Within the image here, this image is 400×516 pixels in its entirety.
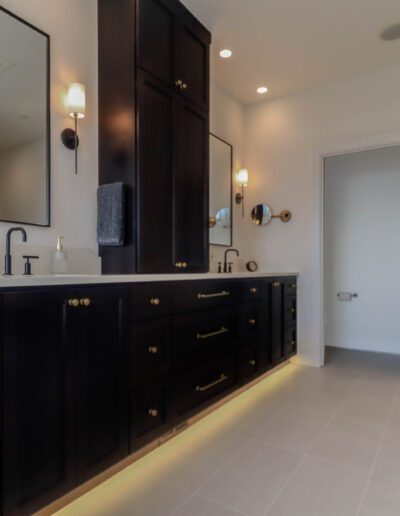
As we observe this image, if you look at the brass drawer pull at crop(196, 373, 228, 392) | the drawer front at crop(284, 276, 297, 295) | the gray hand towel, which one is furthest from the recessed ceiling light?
the brass drawer pull at crop(196, 373, 228, 392)

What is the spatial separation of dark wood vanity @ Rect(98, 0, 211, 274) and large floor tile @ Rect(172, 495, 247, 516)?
45.6 inches

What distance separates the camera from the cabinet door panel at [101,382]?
1.40 metres

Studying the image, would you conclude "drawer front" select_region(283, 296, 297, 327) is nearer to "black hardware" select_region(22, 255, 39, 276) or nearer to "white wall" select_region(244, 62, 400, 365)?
"white wall" select_region(244, 62, 400, 365)

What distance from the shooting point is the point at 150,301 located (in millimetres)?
1739

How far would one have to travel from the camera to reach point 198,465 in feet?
6.01

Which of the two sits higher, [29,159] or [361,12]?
[361,12]

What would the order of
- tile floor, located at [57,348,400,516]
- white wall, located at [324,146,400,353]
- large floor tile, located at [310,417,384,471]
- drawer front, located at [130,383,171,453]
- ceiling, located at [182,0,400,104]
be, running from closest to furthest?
tile floor, located at [57,348,400,516], drawer front, located at [130,383,171,453], large floor tile, located at [310,417,384,471], ceiling, located at [182,0,400,104], white wall, located at [324,146,400,353]

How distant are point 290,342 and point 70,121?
8.89 feet

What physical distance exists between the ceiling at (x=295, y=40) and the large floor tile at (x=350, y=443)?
Answer: 112 inches

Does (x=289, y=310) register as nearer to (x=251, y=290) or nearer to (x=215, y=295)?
(x=251, y=290)

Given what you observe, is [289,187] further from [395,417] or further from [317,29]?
[395,417]

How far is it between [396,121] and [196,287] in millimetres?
2636

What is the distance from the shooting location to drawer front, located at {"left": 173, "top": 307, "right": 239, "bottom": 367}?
1938 mm

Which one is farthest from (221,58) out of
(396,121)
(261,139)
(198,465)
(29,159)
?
(198,465)
